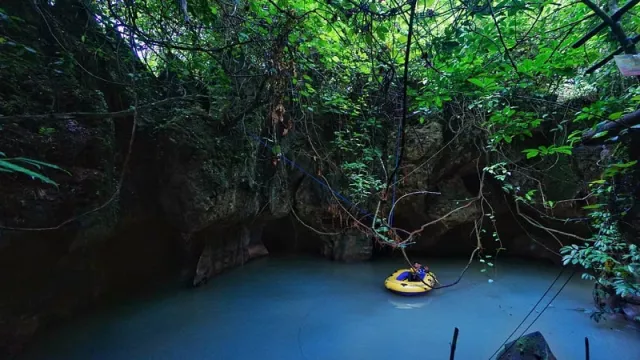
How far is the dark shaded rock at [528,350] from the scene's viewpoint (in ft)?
10.9

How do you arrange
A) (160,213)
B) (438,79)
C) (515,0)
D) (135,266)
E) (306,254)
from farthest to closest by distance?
(306,254) → (135,266) → (160,213) → (438,79) → (515,0)

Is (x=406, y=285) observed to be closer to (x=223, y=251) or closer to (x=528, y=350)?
(x=528, y=350)

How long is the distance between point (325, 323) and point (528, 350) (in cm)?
254

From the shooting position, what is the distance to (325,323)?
4.76m

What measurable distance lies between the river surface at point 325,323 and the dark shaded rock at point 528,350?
0.59 m

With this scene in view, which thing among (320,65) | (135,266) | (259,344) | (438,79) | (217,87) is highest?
(320,65)

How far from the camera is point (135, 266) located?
19.6 feet

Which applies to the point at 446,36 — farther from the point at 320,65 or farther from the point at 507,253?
the point at 507,253

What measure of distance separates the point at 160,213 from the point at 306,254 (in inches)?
167

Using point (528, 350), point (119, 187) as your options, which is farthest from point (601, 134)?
point (119, 187)

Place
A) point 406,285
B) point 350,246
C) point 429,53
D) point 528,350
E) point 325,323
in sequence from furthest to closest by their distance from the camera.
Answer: point 350,246
point 406,285
point 325,323
point 528,350
point 429,53

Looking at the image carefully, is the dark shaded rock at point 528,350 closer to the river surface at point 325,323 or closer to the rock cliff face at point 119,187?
the river surface at point 325,323

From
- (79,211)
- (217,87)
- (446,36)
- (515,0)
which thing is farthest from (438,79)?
(79,211)

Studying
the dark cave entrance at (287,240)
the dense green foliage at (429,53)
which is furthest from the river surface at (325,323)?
the dense green foliage at (429,53)
